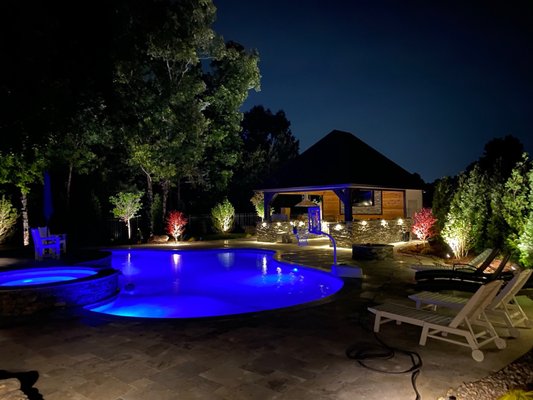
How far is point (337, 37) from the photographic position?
2438cm

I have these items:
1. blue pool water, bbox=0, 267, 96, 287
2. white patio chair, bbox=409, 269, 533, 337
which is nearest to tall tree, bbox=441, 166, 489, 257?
white patio chair, bbox=409, 269, 533, 337

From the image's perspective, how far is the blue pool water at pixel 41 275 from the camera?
9086mm

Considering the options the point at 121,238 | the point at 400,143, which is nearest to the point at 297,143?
the point at 121,238

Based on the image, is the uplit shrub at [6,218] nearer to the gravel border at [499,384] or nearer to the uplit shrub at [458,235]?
the uplit shrub at [458,235]

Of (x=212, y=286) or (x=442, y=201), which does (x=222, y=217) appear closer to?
(x=212, y=286)

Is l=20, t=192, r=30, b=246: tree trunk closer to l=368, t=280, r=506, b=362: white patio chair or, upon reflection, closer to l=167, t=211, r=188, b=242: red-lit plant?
l=167, t=211, r=188, b=242: red-lit plant

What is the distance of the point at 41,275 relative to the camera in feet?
31.3

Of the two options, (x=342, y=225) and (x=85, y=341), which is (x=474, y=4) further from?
(x=85, y=341)

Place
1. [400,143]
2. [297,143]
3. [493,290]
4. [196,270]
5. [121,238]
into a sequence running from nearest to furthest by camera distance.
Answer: [493,290]
[196,270]
[121,238]
[297,143]
[400,143]

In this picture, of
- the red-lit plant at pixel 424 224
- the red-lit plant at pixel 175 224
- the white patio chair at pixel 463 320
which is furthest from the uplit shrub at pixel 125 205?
the white patio chair at pixel 463 320

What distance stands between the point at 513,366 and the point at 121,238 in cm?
2062

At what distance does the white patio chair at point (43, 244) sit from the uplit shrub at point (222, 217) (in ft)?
40.2

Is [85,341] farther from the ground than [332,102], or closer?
closer

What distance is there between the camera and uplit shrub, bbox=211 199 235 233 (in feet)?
77.2
